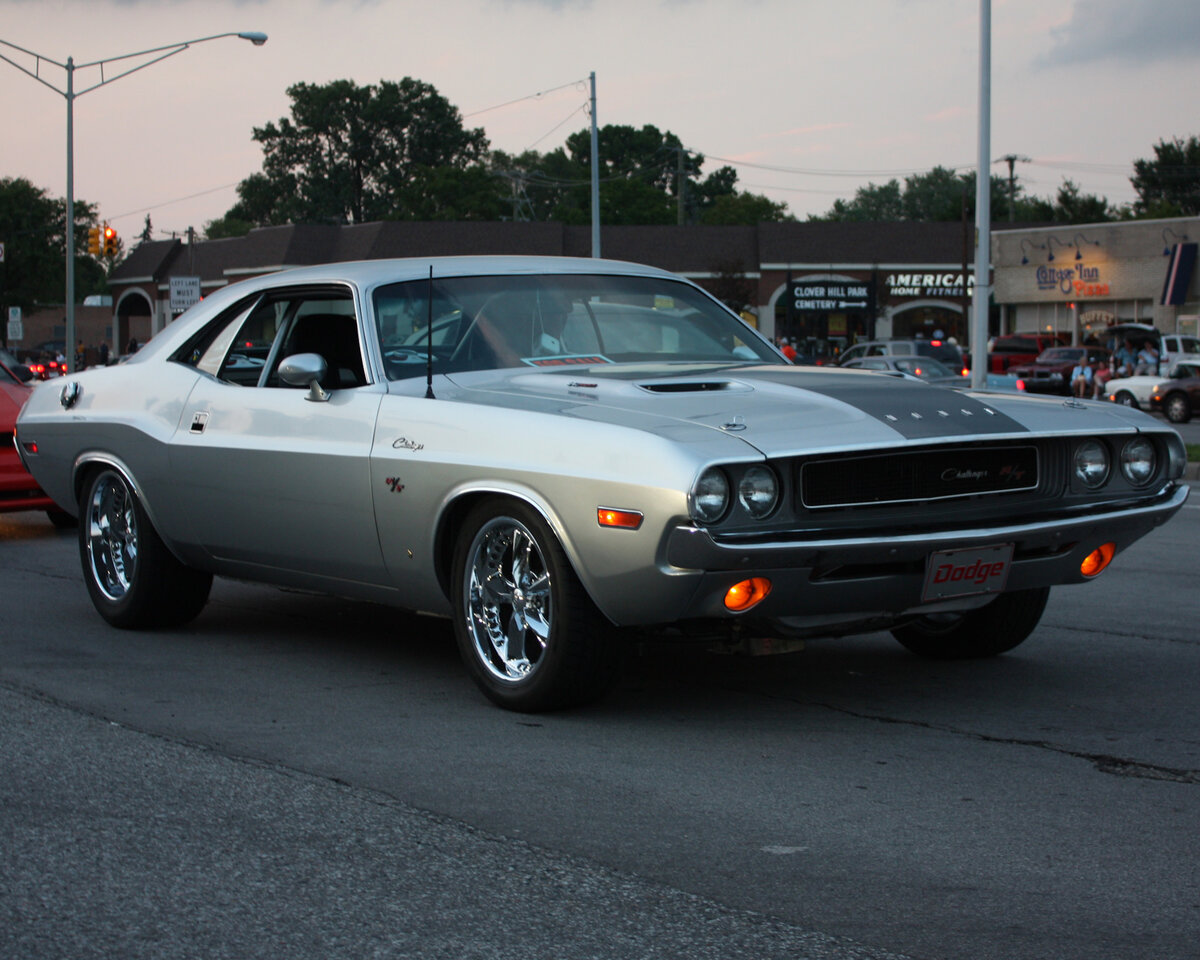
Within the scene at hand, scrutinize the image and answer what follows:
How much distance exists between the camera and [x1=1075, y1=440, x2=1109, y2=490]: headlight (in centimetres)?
546

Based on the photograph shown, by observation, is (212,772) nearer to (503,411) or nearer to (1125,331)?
(503,411)

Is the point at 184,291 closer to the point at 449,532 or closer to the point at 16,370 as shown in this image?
the point at 16,370

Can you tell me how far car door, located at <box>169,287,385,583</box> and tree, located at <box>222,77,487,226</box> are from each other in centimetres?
9979

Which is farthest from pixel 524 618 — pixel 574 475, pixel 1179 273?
pixel 1179 273

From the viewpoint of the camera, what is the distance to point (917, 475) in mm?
5008

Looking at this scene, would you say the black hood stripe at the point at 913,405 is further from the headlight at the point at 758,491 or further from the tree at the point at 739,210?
the tree at the point at 739,210

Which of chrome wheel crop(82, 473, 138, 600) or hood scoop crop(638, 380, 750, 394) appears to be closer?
hood scoop crop(638, 380, 750, 394)

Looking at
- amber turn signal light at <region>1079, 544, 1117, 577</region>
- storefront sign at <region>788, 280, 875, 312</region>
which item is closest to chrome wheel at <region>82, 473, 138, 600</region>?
amber turn signal light at <region>1079, 544, 1117, 577</region>

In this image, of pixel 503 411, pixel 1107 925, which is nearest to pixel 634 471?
pixel 503 411

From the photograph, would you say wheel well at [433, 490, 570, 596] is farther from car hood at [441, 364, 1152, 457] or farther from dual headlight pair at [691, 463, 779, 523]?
dual headlight pair at [691, 463, 779, 523]

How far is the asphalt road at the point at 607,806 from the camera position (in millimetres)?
3320

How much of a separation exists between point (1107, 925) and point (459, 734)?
2318mm

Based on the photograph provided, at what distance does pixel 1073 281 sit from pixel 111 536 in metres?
57.1

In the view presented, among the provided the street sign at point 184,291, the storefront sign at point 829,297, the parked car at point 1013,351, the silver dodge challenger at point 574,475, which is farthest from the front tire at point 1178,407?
the silver dodge challenger at point 574,475
